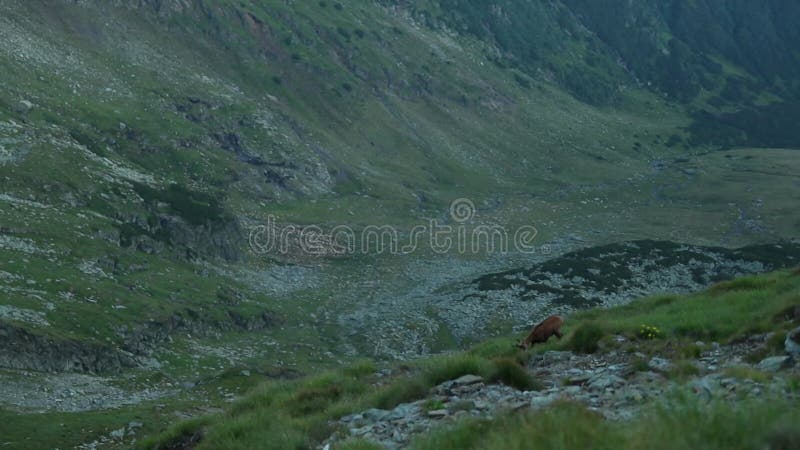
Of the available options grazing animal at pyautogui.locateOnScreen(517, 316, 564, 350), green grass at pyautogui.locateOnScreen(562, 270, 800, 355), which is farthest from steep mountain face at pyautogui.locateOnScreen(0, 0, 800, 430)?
green grass at pyautogui.locateOnScreen(562, 270, 800, 355)

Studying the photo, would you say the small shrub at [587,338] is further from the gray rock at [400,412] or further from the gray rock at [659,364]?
the gray rock at [400,412]

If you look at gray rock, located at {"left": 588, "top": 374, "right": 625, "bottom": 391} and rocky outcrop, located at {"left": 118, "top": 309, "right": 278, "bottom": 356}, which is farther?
rocky outcrop, located at {"left": 118, "top": 309, "right": 278, "bottom": 356}

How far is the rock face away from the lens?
984cm

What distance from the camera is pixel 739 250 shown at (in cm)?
9862

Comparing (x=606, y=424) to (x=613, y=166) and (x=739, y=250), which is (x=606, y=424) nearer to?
(x=739, y=250)

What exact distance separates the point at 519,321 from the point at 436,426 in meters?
55.3

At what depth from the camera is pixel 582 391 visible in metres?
12.3

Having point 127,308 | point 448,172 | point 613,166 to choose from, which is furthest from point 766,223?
point 127,308

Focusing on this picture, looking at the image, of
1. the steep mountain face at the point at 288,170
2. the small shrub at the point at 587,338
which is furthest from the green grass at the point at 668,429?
the steep mountain face at the point at 288,170

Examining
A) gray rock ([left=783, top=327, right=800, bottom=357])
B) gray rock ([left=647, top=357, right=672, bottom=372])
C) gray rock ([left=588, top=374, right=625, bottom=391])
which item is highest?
gray rock ([left=783, top=327, right=800, bottom=357])

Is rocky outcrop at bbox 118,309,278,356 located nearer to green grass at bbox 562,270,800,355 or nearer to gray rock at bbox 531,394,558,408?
green grass at bbox 562,270,800,355

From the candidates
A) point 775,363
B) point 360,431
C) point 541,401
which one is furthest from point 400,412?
point 775,363

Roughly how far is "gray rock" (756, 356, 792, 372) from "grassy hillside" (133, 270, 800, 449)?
1.20m

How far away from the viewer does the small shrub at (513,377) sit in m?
13.8
